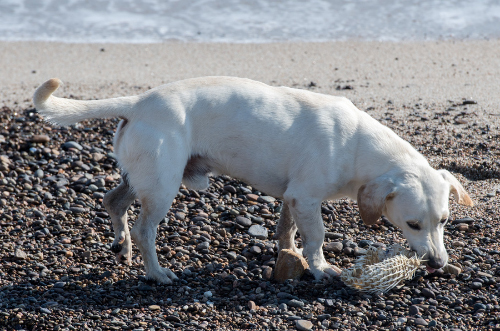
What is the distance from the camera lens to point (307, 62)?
9.82 metres

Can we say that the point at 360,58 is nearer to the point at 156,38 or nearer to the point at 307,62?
the point at 307,62

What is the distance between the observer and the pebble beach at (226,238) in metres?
3.67

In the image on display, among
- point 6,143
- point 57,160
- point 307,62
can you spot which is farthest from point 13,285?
point 307,62

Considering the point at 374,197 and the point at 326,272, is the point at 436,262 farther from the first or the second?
the point at 326,272

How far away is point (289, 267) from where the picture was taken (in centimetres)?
409

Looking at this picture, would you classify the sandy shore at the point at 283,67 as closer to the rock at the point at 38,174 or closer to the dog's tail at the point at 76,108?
the rock at the point at 38,174

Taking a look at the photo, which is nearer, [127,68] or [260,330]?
[260,330]

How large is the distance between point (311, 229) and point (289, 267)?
30 centimetres

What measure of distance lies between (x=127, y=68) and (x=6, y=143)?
3796mm

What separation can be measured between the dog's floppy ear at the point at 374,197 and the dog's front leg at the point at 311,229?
0.33 metres

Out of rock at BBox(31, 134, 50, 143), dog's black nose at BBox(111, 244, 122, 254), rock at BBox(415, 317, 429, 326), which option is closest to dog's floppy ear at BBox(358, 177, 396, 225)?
rock at BBox(415, 317, 429, 326)

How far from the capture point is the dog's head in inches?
150

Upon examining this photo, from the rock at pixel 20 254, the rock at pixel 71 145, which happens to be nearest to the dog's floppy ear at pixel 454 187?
the rock at pixel 20 254

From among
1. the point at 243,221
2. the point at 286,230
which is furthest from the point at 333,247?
the point at 243,221
